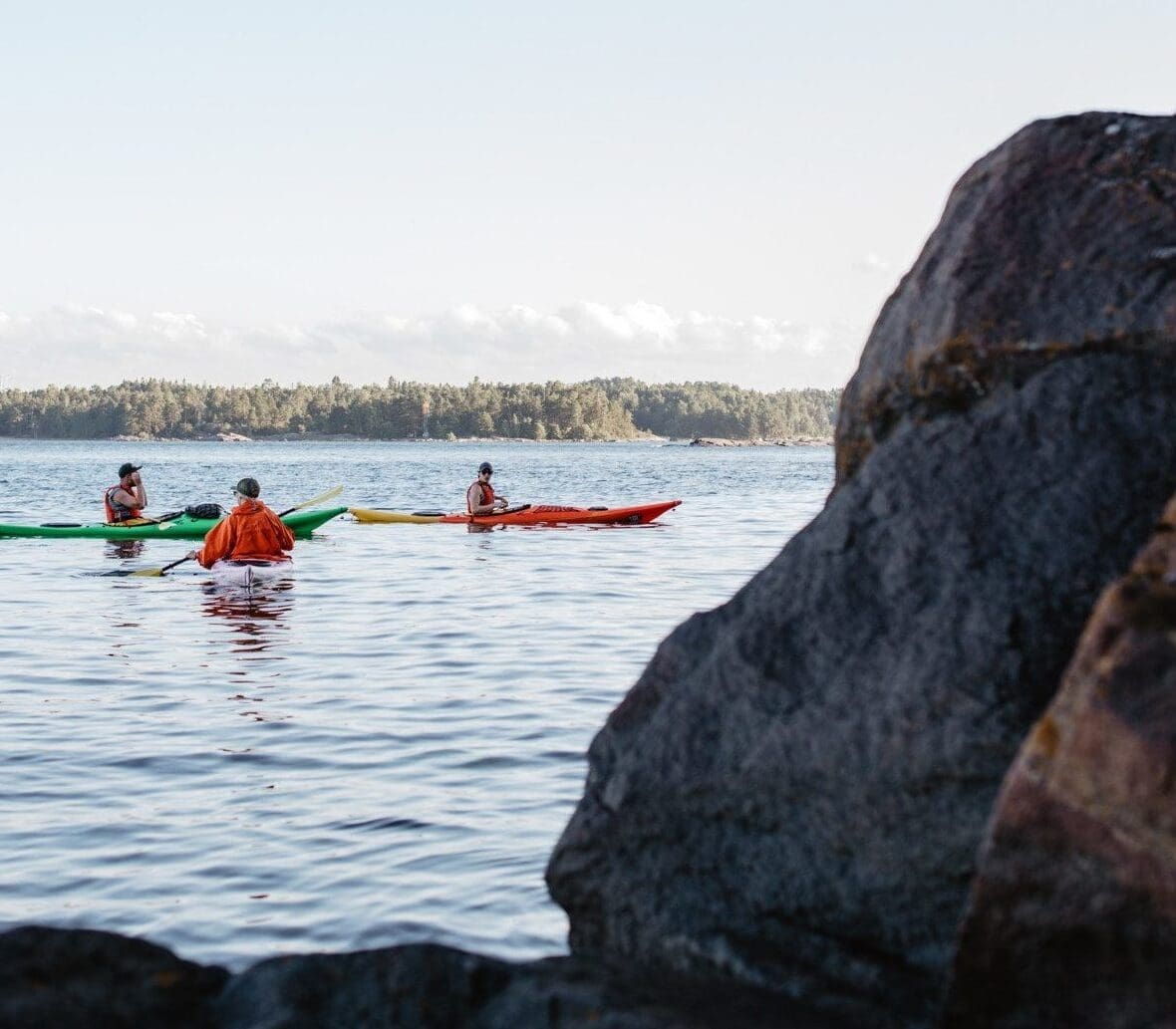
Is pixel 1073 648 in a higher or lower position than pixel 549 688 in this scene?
higher

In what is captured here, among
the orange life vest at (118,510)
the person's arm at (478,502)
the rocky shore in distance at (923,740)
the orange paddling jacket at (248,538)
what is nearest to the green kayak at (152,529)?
Result: the orange life vest at (118,510)

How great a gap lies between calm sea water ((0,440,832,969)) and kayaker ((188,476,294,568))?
479 millimetres

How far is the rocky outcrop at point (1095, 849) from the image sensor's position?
252 cm

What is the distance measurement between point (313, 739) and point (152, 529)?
1591cm

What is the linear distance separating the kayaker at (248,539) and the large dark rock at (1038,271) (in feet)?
47.4

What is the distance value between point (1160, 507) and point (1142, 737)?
1.19 m

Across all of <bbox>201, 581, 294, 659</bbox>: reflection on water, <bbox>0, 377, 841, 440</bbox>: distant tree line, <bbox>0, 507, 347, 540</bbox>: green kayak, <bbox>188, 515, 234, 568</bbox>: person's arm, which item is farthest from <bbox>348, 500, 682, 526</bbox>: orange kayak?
<bbox>0, 377, 841, 440</bbox>: distant tree line

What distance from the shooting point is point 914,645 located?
352cm

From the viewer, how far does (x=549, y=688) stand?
10.9 m

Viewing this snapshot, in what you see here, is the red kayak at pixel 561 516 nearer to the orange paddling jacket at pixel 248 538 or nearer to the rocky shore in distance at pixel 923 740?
the orange paddling jacket at pixel 248 538

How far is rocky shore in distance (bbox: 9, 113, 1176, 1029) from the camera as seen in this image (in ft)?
8.92

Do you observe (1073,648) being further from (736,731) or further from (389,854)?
(389,854)

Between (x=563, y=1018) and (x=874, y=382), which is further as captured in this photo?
(x=874, y=382)

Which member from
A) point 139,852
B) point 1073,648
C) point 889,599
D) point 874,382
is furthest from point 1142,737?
point 139,852
